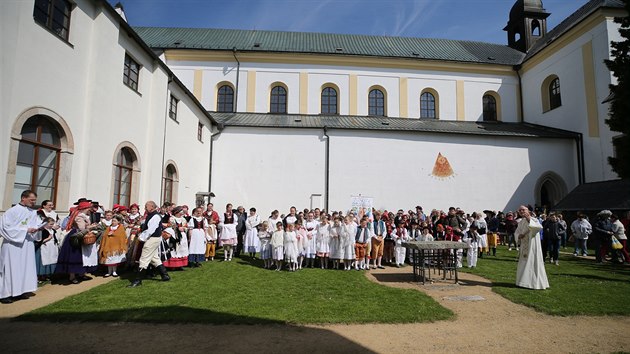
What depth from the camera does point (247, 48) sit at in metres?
24.1

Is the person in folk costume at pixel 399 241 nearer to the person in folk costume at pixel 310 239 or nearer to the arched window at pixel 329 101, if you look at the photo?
the person in folk costume at pixel 310 239

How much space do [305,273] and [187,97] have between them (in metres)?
10.3

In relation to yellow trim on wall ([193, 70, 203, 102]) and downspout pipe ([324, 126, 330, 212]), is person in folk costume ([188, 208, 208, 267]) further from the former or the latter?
yellow trim on wall ([193, 70, 203, 102])

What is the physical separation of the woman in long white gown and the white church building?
35.7ft

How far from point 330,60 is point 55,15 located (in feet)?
57.1

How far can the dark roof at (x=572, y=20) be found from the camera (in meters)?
19.3

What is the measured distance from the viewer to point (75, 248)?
7535 millimetres

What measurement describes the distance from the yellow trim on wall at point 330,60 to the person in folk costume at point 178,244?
55.3ft

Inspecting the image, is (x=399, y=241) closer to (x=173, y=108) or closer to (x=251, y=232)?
(x=251, y=232)

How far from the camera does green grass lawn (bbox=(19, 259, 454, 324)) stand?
5348mm

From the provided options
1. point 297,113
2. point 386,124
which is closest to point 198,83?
point 297,113

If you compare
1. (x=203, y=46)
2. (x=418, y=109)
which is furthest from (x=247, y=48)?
(x=418, y=109)

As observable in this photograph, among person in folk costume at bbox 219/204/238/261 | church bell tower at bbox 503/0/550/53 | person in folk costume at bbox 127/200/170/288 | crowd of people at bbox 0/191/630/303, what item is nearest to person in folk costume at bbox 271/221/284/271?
crowd of people at bbox 0/191/630/303

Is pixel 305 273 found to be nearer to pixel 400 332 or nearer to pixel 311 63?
pixel 400 332
